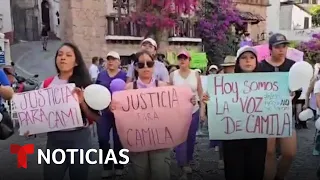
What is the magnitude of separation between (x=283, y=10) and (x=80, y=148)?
31.3 m

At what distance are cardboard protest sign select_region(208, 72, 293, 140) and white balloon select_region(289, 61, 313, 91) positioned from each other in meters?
0.06

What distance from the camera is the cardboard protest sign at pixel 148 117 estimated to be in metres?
3.64

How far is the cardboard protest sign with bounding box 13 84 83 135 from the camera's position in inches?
136

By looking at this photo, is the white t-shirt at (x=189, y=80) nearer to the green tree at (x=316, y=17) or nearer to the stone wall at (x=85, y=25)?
the stone wall at (x=85, y=25)

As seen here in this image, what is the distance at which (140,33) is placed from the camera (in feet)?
54.7

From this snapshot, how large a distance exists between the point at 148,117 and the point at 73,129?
2.07 ft

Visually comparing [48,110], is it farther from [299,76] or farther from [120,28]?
[120,28]

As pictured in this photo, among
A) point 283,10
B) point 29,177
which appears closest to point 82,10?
point 29,177

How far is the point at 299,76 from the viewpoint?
12.1ft

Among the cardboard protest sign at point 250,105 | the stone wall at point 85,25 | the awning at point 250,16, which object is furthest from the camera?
the awning at point 250,16

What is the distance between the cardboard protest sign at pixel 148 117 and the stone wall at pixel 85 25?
1188 cm

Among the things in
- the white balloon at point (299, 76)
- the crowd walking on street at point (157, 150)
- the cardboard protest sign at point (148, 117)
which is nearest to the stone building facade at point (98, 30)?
the crowd walking on street at point (157, 150)

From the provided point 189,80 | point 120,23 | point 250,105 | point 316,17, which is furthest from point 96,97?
point 316,17

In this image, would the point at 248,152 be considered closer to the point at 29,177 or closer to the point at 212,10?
the point at 29,177
